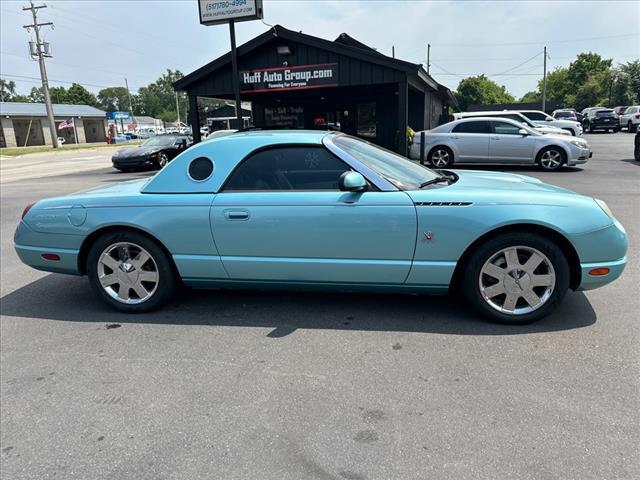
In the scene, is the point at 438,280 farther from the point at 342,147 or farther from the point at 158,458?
the point at 158,458

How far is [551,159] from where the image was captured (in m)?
13.1

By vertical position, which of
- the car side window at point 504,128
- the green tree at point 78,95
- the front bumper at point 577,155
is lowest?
the front bumper at point 577,155

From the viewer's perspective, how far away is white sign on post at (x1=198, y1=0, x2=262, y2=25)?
37.8 feet

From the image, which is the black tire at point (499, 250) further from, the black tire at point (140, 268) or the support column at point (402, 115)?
the support column at point (402, 115)

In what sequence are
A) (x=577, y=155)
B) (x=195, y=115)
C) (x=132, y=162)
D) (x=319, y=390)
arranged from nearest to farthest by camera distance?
(x=319, y=390), (x=577, y=155), (x=195, y=115), (x=132, y=162)

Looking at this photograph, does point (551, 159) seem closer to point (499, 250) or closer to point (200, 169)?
point (499, 250)

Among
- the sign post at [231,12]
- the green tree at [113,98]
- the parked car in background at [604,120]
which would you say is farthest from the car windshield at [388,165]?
the green tree at [113,98]

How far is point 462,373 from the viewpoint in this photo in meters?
2.99

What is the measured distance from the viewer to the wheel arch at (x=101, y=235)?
3989 millimetres

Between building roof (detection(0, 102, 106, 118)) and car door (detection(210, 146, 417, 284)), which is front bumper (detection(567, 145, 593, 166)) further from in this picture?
building roof (detection(0, 102, 106, 118))

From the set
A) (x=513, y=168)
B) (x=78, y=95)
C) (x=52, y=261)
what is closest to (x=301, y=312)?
(x=52, y=261)

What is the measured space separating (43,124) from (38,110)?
1613 millimetres

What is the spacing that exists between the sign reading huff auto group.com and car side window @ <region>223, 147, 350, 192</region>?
422 inches

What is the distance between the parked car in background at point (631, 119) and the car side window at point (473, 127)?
25258mm
